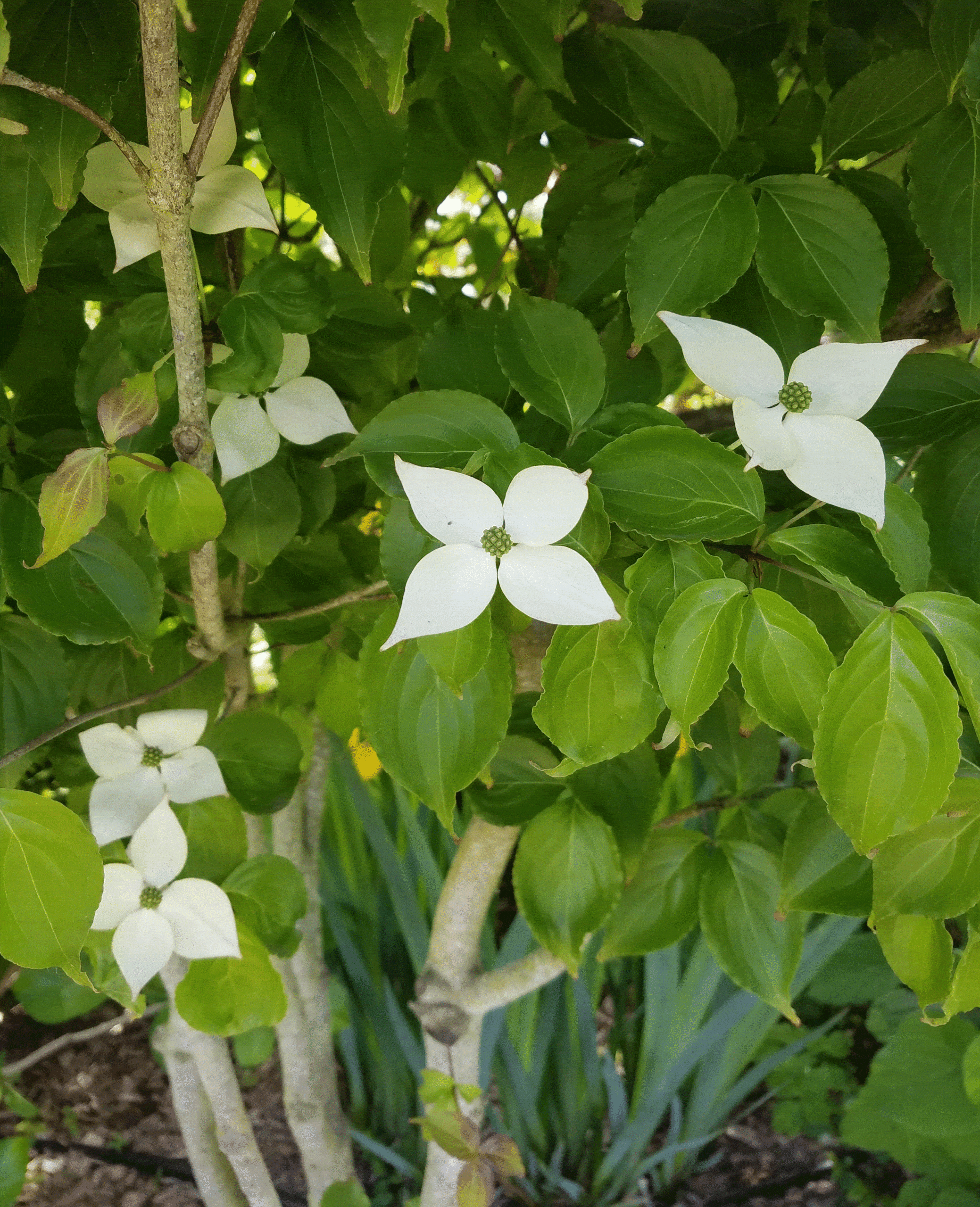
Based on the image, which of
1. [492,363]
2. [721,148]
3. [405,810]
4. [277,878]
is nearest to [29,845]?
[277,878]

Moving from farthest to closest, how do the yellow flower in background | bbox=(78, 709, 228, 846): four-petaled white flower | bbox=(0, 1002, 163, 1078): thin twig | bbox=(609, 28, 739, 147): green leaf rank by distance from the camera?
the yellow flower in background → bbox=(0, 1002, 163, 1078): thin twig → bbox=(78, 709, 228, 846): four-petaled white flower → bbox=(609, 28, 739, 147): green leaf

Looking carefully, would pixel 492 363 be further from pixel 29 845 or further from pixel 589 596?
A: pixel 29 845

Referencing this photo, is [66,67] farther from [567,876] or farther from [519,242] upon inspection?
[567,876]

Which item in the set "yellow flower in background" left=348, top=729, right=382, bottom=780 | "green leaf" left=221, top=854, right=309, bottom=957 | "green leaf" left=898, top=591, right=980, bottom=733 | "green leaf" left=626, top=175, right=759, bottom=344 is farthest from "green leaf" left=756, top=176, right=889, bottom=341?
"yellow flower in background" left=348, top=729, right=382, bottom=780

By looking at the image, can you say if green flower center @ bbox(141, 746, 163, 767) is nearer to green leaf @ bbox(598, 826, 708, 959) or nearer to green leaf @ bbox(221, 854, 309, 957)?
green leaf @ bbox(221, 854, 309, 957)

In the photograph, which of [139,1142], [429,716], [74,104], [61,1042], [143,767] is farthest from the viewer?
[139,1142]

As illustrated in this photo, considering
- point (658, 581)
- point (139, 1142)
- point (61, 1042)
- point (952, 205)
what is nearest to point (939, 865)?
point (658, 581)

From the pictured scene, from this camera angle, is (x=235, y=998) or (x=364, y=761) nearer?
(x=235, y=998)
